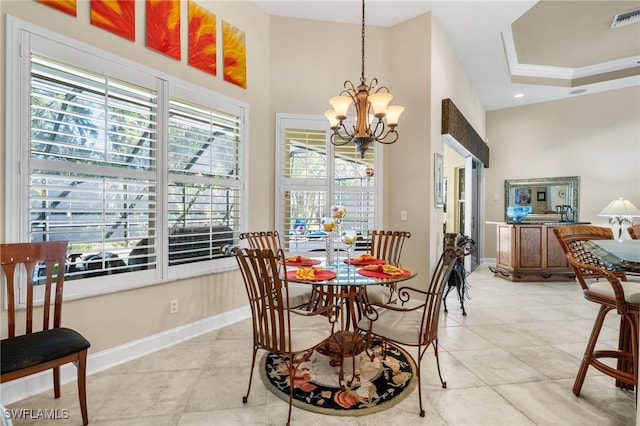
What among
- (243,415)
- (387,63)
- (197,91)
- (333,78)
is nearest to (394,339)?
(243,415)

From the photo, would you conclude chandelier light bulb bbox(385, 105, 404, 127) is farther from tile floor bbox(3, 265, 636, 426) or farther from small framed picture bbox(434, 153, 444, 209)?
tile floor bbox(3, 265, 636, 426)

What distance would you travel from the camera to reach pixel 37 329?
202cm

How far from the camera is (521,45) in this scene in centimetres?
475

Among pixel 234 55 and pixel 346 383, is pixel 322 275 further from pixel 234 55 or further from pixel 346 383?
pixel 234 55

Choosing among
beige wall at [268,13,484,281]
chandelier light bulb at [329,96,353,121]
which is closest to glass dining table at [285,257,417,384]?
chandelier light bulb at [329,96,353,121]

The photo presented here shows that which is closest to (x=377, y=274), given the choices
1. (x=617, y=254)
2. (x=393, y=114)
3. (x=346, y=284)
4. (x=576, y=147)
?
(x=346, y=284)

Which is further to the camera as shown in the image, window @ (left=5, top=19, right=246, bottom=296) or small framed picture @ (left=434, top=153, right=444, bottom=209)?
small framed picture @ (left=434, top=153, right=444, bottom=209)

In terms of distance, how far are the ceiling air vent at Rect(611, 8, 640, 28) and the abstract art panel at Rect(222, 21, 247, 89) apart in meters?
4.80

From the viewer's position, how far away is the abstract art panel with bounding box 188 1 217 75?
292 centimetres

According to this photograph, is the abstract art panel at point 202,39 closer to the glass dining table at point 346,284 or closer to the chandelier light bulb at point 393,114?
the chandelier light bulb at point 393,114

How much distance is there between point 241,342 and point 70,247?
1578 millimetres

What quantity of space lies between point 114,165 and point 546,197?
751 centimetres

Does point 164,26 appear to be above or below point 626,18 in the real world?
below

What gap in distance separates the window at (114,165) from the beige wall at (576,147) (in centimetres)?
627
